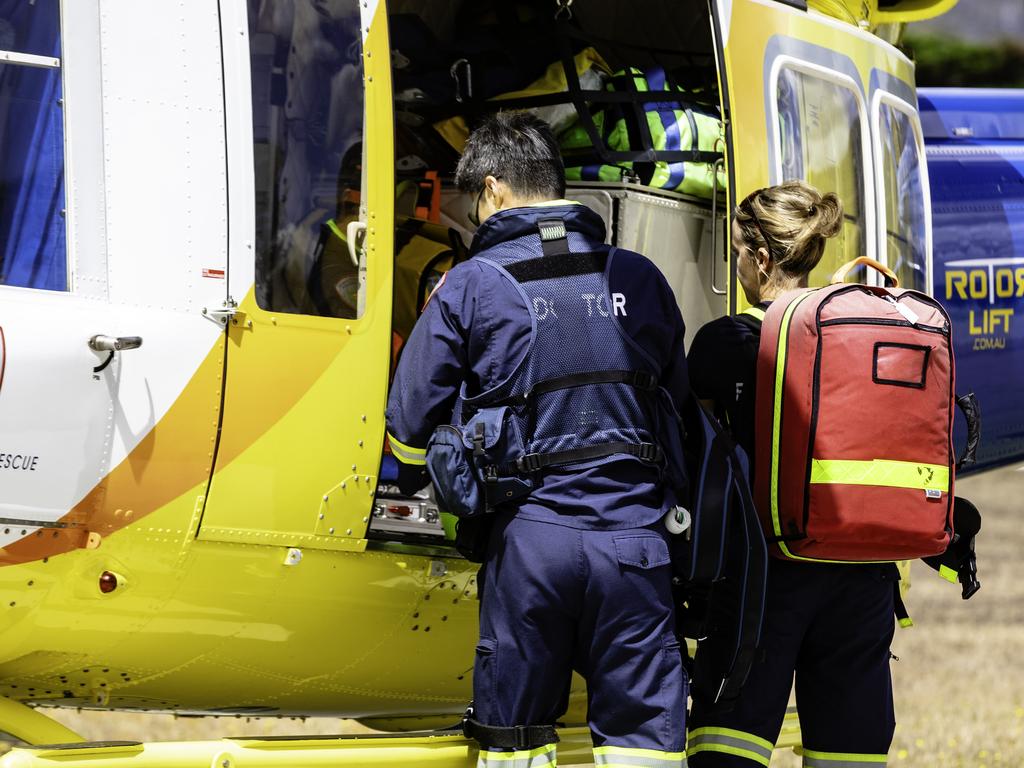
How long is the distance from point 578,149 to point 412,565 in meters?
1.58

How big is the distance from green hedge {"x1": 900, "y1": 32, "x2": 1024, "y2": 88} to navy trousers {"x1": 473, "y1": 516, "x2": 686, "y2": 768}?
20.3 metres

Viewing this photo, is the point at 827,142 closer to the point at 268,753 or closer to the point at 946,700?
the point at 268,753

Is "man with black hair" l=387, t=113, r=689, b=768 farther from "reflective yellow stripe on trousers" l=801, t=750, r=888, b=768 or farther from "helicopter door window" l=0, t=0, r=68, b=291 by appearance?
"helicopter door window" l=0, t=0, r=68, b=291

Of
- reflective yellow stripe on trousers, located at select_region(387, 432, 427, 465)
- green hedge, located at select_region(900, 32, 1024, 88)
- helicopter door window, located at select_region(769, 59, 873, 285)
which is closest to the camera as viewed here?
reflective yellow stripe on trousers, located at select_region(387, 432, 427, 465)

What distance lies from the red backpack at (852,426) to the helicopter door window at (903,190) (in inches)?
60.7

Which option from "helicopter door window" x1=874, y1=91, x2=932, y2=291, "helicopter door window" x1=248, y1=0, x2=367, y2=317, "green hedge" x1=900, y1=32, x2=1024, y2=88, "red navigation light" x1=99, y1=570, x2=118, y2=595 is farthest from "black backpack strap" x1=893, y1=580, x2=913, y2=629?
"green hedge" x1=900, y1=32, x2=1024, y2=88

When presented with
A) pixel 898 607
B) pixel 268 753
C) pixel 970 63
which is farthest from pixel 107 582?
pixel 970 63

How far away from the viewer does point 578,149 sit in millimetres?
4660

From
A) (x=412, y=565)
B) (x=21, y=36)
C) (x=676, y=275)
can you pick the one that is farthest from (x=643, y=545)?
(x=21, y=36)

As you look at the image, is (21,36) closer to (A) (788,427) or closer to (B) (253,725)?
(A) (788,427)

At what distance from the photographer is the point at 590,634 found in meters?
3.30

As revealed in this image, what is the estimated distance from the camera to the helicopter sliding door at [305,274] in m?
3.41

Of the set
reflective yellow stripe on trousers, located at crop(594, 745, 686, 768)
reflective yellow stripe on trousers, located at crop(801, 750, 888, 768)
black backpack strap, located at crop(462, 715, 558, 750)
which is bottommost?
reflective yellow stripe on trousers, located at crop(801, 750, 888, 768)

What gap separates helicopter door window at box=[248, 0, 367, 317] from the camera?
11.4ft
